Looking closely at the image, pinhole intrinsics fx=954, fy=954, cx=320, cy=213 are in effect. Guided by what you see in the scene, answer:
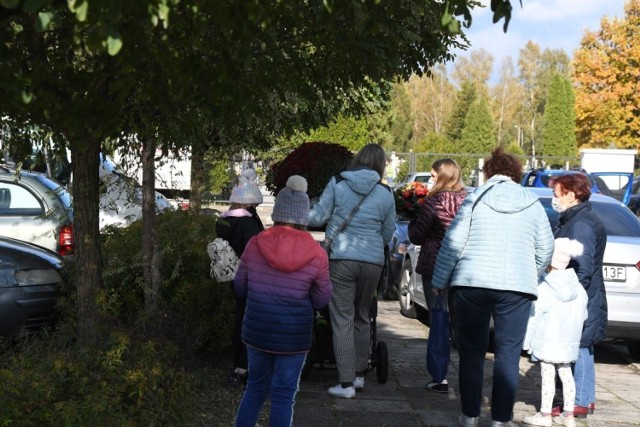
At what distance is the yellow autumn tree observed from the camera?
45.1m

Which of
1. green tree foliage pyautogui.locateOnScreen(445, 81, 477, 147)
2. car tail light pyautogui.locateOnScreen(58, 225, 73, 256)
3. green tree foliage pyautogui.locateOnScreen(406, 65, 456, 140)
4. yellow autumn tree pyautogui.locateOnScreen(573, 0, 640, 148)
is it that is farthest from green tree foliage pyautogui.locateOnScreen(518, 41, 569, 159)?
car tail light pyautogui.locateOnScreen(58, 225, 73, 256)

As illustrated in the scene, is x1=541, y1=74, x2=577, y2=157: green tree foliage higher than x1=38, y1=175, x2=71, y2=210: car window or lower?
higher

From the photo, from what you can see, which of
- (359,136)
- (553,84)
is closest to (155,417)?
(359,136)

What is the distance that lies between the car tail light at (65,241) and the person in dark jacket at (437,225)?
4651 millimetres

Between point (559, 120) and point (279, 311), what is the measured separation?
8091cm

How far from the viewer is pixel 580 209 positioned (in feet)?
22.1

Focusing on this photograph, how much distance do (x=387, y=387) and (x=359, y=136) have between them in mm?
25650

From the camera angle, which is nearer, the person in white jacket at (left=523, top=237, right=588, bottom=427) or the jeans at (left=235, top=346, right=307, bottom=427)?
the jeans at (left=235, top=346, right=307, bottom=427)

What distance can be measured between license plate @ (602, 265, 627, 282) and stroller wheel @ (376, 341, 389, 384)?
8.25ft

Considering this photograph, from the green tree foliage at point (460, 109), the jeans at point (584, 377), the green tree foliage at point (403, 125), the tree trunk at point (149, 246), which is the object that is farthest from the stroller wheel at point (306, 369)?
the green tree foliage at point (403, 125)

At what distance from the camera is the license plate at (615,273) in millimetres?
8711

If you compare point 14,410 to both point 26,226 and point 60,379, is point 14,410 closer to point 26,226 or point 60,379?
point 60,379

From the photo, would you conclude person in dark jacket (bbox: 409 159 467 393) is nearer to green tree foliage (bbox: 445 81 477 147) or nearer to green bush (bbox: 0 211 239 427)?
green bush (bbox: 0 211 239 427)

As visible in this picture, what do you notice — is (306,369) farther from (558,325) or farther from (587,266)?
(587,266)
